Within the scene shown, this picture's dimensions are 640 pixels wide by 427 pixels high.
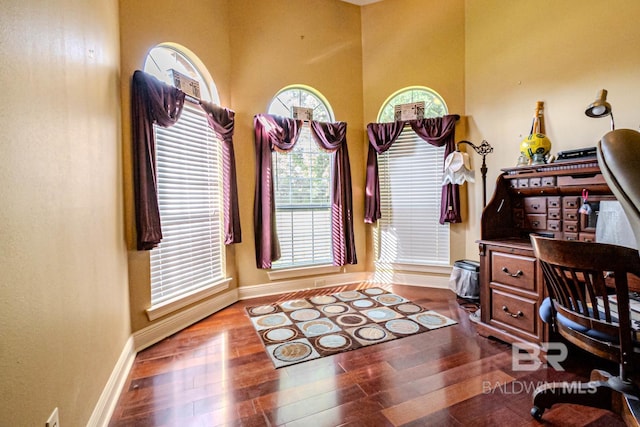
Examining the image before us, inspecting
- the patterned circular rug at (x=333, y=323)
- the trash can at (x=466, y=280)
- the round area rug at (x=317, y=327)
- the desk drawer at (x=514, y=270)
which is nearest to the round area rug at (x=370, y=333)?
the patterned circular rug at (x=333, y=323)

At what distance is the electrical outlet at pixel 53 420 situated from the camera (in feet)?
3.52

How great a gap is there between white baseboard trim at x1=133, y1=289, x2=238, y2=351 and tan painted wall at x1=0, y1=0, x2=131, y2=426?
16.4 inches

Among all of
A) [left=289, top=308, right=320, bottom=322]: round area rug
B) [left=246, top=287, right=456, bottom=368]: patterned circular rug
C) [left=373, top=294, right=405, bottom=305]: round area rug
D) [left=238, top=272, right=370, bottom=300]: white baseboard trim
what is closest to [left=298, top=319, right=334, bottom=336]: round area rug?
[left=246, top=287, right=456, bottom=368]: patterned circular rug

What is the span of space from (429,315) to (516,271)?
97 cm

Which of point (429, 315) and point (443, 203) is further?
point (443, 203)

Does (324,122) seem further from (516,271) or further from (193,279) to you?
(516,271)

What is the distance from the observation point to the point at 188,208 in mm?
2795

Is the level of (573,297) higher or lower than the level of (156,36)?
lower

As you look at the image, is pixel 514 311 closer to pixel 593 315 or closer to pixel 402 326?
pixel 402 326

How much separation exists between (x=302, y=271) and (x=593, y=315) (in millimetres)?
2883

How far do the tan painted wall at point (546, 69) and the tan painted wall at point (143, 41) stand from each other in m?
3.10

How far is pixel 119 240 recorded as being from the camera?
2057mm

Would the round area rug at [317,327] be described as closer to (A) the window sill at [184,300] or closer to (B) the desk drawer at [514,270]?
(A) the window sill at [184,300]

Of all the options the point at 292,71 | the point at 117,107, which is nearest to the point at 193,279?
the point at 117,107
